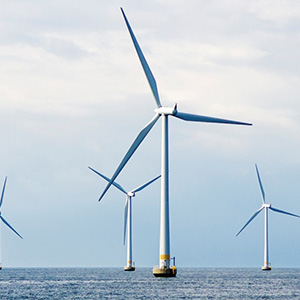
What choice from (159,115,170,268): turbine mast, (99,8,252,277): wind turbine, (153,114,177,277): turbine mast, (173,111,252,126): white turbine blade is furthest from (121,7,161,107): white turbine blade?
(159,115,170,268): turbine mast

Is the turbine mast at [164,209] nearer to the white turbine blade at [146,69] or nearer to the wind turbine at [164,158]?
the wind turbine at [164,158]

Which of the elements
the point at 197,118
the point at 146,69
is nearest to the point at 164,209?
the point at 197,118

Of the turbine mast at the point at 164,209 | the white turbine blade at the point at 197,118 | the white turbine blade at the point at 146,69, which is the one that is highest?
the white turbine blade at the point at 146,69

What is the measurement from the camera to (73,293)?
108875 millimetres

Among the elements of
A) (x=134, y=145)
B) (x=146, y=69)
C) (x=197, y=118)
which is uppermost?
(x=146, y=69)

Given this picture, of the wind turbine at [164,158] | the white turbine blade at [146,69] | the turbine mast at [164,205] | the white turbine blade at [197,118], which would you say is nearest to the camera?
the white turbine blade at [146,69]

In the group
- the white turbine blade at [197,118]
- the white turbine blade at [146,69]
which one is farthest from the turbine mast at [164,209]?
the white turbine blade at [146,69]

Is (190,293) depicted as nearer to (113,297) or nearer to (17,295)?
(113,297)

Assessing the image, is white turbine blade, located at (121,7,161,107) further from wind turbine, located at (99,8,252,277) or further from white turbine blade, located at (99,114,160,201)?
white turbine blade, located at (99,114,160,201)

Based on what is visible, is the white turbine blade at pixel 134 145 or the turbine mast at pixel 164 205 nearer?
the white turbine blade at pixel 134 145

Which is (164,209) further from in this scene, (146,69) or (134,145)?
(146,69)

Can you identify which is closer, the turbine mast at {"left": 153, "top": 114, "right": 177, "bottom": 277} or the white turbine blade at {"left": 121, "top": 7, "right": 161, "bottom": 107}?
the white turbine blade at {"left": 121, "top": 7, "right": 161, "bottom": 107}

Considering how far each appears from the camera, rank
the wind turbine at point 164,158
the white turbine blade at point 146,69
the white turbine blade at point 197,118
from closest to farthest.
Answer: the white turbine blade at point 146,69 → the white turbine blade at point 197,118 → the wind turbine at point 164,158

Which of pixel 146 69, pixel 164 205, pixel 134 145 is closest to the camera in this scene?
pixel 134 145
